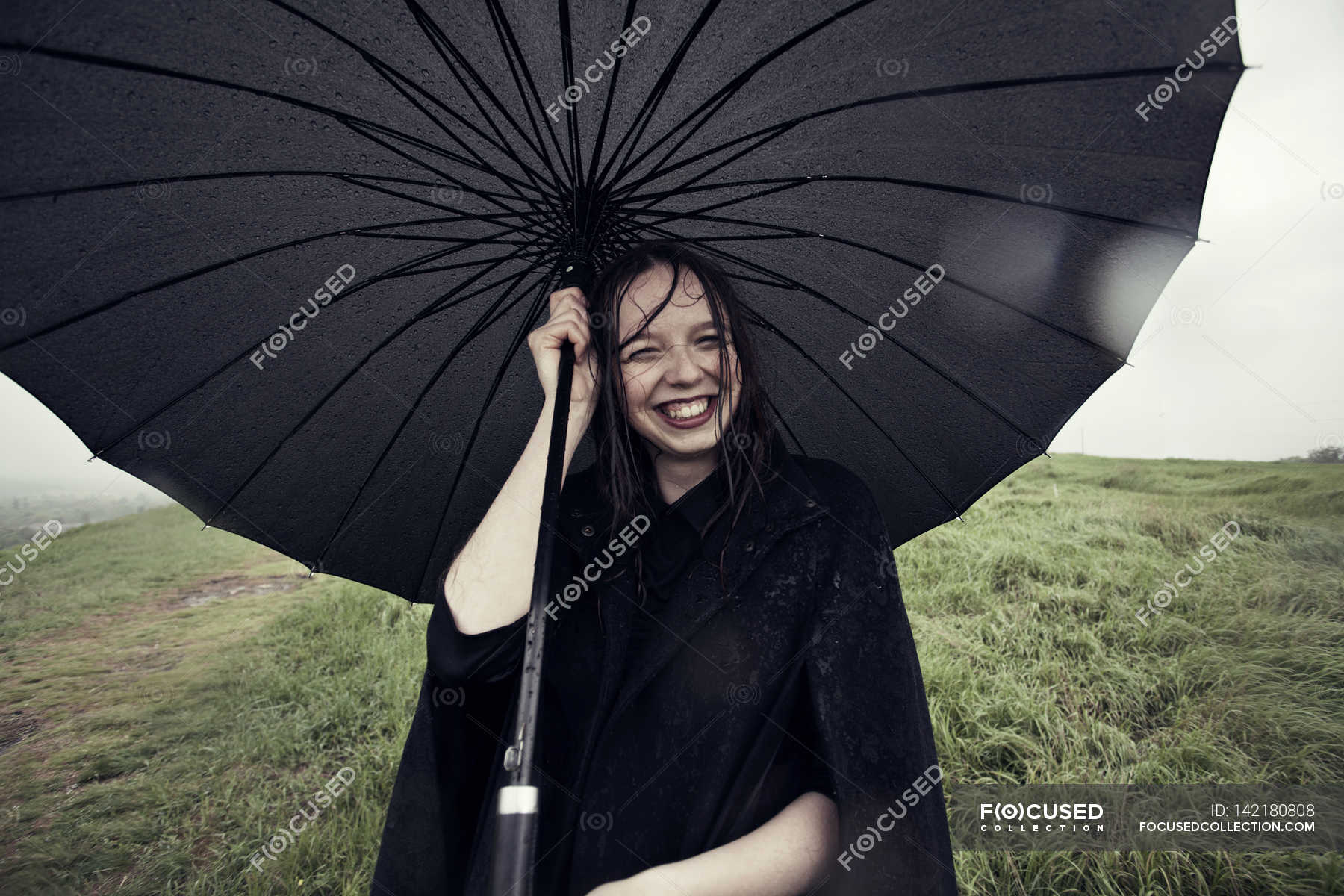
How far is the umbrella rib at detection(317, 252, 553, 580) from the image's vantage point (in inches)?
73.7

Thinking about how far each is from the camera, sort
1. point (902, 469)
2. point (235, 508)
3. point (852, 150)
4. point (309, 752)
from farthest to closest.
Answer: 1. point (309, 752)
2. point (902, 469)
3. point (235, 508)
4. point (852, 150)

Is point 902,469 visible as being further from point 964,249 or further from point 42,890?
point 42,890

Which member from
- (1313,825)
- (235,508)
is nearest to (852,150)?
(235,508)

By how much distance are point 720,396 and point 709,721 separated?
2.62 ft

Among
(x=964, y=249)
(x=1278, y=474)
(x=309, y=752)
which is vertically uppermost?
(x=1278, y=474)

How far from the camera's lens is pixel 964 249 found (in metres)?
1.69

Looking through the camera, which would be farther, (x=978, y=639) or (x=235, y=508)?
(x=978, y=639)

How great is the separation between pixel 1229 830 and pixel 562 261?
397 cm

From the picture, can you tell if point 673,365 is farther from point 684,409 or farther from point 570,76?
point 570,76

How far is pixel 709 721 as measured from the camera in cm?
157

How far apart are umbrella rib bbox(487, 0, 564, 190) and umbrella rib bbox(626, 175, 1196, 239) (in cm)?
21
